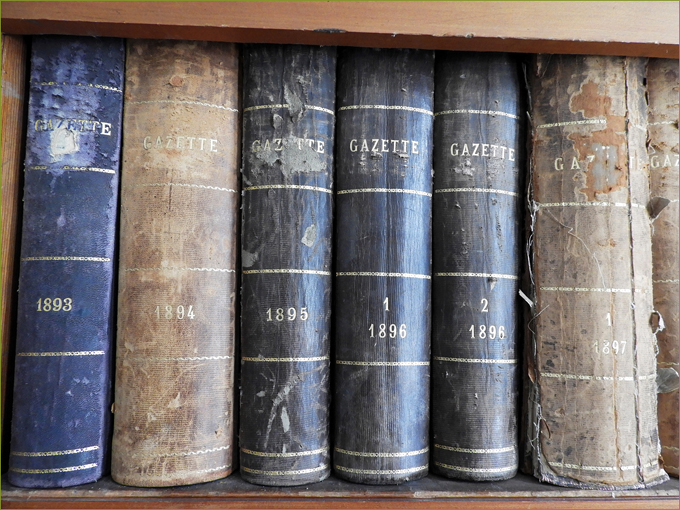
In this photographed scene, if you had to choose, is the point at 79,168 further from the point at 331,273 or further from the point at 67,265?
the point at 331,273

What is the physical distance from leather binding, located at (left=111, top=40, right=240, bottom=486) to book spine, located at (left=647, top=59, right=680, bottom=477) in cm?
60

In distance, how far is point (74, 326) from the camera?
0.69 meters

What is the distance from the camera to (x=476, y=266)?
0.74 meters

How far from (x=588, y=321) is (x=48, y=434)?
2.31 feet

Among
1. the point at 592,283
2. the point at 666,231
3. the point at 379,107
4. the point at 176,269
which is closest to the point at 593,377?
the point at 592,283

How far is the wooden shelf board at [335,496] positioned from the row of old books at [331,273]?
0.02 metres

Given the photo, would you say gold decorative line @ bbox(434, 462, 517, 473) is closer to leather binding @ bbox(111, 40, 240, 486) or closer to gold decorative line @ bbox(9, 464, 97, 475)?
leather binding @ bbox(111, 40, 240, 486)

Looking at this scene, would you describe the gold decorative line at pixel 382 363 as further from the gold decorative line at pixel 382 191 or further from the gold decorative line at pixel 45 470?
the gold decorative line at pixel 45 470

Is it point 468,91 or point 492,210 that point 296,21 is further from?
point 492,210

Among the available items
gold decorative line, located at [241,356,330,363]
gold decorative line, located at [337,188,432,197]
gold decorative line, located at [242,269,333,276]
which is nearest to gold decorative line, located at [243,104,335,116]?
gold decorative line, located at [337,188,432,197]

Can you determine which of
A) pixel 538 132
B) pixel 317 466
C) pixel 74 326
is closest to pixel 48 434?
pixel 74 326

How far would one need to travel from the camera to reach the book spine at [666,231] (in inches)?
30.1

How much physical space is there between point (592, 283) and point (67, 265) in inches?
26.9

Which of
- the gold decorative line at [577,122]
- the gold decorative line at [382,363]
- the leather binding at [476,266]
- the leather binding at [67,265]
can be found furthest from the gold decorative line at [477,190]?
the leather binding at [67,265]
